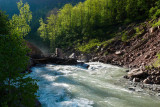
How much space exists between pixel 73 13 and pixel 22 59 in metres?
48.7

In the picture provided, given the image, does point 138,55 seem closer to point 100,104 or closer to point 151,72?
point 151,72

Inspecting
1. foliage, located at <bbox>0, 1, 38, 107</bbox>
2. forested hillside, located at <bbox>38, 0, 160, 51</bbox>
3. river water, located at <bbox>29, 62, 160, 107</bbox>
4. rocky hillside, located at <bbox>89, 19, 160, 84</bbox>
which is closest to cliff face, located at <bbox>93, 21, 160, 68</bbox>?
rocky hillside, located at <bbox>89, 19, 160, 84</bbox>

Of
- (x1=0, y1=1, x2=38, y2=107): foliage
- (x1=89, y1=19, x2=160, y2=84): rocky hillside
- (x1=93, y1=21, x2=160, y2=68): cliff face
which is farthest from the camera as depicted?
(x1=93, y1=21, x2=160, y2=68): cliff face

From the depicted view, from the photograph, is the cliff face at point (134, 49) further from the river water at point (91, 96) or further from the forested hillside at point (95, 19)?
the river water at point (91, 96)

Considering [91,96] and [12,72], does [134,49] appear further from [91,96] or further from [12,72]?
[12,72]

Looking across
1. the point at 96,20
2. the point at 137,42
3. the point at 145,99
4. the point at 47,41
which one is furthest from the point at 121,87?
the point at 47,41

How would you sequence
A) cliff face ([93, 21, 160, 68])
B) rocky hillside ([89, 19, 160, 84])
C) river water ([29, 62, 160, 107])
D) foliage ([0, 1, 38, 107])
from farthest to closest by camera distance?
1. cliff face ([93, 21, 160, 68])
2. rocky hillside ([89, 19, 160, 84])
3. river water ([29, 62, 160, 107])
4. foliage ([0, 1, 38, 107])

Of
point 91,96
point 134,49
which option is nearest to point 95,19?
point 134,49

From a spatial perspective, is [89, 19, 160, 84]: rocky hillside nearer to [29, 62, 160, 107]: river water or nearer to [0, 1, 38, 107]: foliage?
[29, 62, 160, 107]: river water

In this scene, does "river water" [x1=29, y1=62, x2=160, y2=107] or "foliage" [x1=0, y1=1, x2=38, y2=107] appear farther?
"river water" [x1=29, y1=62, x2=160, y2=107]

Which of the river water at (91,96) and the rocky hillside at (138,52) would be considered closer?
the river water at (91,96)

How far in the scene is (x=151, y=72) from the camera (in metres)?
13.9

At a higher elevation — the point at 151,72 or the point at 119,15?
the point at 119,15

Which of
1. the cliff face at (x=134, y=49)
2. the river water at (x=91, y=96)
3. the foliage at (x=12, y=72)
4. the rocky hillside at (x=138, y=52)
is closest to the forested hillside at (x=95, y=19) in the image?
the rocky hillside at (x=138, y=52)
